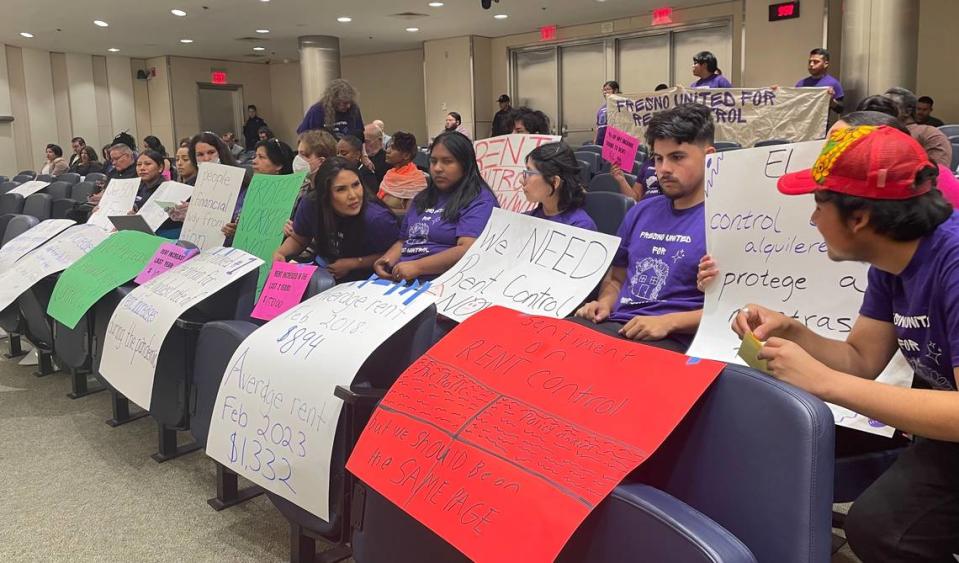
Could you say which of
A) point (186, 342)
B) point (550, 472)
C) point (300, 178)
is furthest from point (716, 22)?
point (550, 472)

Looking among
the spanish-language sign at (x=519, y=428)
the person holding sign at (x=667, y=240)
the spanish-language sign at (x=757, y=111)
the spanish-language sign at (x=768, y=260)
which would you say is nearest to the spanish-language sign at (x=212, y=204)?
the person holding sign at (x=667, y=240)

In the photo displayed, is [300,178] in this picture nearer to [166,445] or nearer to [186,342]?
[186,342]

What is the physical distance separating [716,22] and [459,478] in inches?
455

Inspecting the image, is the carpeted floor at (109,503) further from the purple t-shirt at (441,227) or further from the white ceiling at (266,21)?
the white ceiling at (266,21)

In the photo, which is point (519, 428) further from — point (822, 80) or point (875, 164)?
point (822, 80)

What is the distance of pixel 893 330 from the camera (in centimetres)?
130

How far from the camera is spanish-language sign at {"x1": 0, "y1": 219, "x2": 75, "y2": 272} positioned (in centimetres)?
348

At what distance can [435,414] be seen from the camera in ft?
4.30

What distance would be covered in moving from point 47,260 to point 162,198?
→ 79 centimetres

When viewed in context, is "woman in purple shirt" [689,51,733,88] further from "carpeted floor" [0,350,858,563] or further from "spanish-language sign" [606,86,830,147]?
"carpeted floor" [0,350,858,563]

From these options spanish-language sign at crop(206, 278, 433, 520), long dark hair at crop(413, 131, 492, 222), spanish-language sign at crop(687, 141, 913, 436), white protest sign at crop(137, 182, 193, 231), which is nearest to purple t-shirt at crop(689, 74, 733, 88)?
long dark hair at crop(413, 131, 492, 222)

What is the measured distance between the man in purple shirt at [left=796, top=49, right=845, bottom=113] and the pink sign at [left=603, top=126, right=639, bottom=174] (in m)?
3.25

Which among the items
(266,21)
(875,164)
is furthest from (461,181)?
(266,21)

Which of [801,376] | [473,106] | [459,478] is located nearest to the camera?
[801,376]
